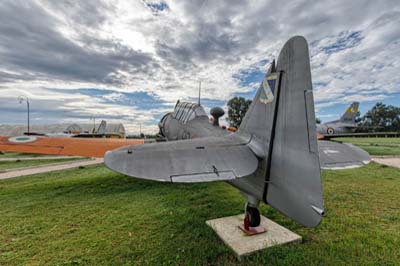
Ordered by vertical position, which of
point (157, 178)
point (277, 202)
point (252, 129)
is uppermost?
point (252, 129)

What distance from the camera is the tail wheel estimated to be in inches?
136

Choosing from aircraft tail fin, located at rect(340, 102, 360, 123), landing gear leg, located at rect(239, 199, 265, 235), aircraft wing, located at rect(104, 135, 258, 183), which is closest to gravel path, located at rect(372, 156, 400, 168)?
landing gear leg, located at rect(239, 199, 265, 235)

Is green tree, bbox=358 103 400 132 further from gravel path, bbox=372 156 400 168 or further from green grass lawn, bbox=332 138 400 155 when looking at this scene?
gravel path, bbox=372 156 400 168

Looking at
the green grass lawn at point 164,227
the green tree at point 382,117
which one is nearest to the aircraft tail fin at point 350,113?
the green grass lawn at point 164,227

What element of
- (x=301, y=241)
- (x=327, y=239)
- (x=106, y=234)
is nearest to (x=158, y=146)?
(x=106, y=234)

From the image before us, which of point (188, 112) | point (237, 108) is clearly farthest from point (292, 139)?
point (237, 108)

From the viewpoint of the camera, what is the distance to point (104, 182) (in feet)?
25.5

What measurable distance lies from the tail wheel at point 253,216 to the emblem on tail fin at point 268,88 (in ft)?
6.24

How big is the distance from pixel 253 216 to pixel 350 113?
2735 cm

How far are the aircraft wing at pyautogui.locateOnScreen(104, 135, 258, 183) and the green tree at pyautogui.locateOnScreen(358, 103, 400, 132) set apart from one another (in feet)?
296

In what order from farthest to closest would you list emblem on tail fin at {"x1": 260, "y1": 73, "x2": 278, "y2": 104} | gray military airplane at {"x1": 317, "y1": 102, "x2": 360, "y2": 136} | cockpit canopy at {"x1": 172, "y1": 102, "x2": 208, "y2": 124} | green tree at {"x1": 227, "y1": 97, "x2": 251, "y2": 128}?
green tree at {"x1": 227, "y1": 97, "x2": 251, "y2": 128} < gray military airplane at {"x1": 317, "y1": 102, "x2": 360, "y2": 136} < cockpit canopy at {"x1": 172, "y1": 102, "x2": 208, "y2": 124} < emblem on tail fin at {"x1": 260, "y1": 73, "x2": 278, "y2": 104}

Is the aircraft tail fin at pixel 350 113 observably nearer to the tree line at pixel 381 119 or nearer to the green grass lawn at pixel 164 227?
the green grass lawn at pixel 164 227

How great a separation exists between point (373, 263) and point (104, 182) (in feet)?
26.1

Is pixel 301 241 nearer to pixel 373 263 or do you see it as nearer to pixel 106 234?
pixel 373 263
